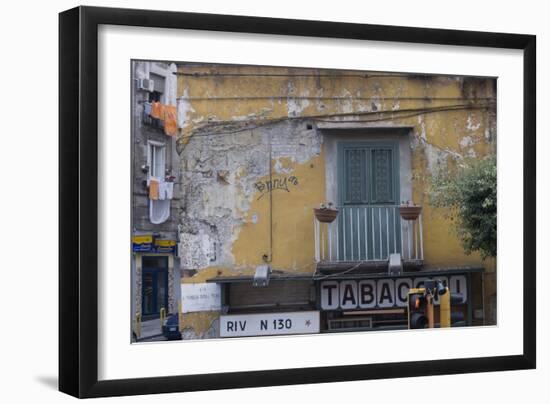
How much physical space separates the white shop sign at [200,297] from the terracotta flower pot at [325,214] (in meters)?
1.04

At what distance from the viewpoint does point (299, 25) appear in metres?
8.77

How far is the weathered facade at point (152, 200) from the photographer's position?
8438mm

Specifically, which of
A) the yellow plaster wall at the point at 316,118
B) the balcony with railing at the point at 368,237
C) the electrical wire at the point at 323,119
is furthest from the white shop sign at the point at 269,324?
the electrical wire at the point at 323,119

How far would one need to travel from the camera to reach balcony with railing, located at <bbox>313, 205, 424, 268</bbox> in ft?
30.8

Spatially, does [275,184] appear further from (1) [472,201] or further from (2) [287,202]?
(1) [472,201]

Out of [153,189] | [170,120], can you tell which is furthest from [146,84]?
[153,189]

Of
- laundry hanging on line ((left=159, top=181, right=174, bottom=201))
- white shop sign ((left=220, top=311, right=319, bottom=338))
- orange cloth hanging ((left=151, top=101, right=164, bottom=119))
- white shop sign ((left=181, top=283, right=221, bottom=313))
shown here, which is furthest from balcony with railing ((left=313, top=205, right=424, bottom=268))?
orange cloth hanging ((left=151, top=101, right=164, bottom=119))

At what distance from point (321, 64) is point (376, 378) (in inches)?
101

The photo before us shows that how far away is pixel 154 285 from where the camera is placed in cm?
861

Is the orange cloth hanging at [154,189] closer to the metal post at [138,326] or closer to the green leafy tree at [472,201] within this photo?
the metal post at [138,326]

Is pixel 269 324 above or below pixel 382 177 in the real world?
below

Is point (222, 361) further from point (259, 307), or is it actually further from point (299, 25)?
point (299, 25)

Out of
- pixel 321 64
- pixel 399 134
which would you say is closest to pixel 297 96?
pixel 321 64

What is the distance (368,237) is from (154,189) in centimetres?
197
